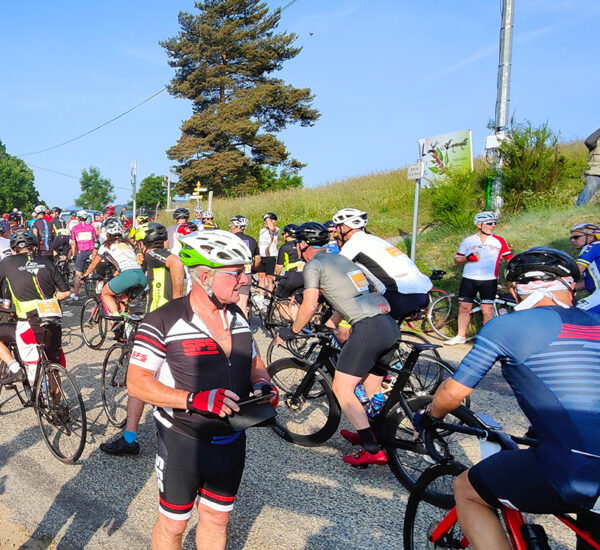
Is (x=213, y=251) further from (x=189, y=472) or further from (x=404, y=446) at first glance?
(x=404, y=446)

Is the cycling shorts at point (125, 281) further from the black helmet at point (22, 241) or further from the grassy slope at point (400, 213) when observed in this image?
the grassy slope at point (400, 213)

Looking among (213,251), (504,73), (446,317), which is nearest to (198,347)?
(213,251)

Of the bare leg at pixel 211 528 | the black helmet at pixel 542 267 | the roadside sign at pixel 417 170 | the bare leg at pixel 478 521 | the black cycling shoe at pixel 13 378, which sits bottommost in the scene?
the black cycling shoe at pixel 13 378

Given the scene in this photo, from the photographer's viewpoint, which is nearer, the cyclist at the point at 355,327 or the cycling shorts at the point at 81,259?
the cyclist at the point at 355,327

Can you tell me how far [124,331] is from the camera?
19.1 feet

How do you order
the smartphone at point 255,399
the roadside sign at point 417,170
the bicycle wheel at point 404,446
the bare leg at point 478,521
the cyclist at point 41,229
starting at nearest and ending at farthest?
the bare leg at point 478,521 < the smartphone at point 255,399 < the bicycle wheel at point 404,446 < the roadside sign at point 417,170 < the cyclist at point 41,229

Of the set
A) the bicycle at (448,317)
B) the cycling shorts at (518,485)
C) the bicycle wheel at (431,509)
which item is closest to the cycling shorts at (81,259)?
the bicycle at (448,317)

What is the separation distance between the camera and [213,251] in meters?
2.38

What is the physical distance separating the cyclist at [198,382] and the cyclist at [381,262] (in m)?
2.44

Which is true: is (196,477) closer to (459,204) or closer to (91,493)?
(91,493)

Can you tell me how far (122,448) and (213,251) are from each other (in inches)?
117

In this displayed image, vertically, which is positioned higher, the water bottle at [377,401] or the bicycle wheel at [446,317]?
the water bottle at [377,401]

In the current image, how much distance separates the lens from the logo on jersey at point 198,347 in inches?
89.0

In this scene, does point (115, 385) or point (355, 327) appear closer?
point (355, 327)
